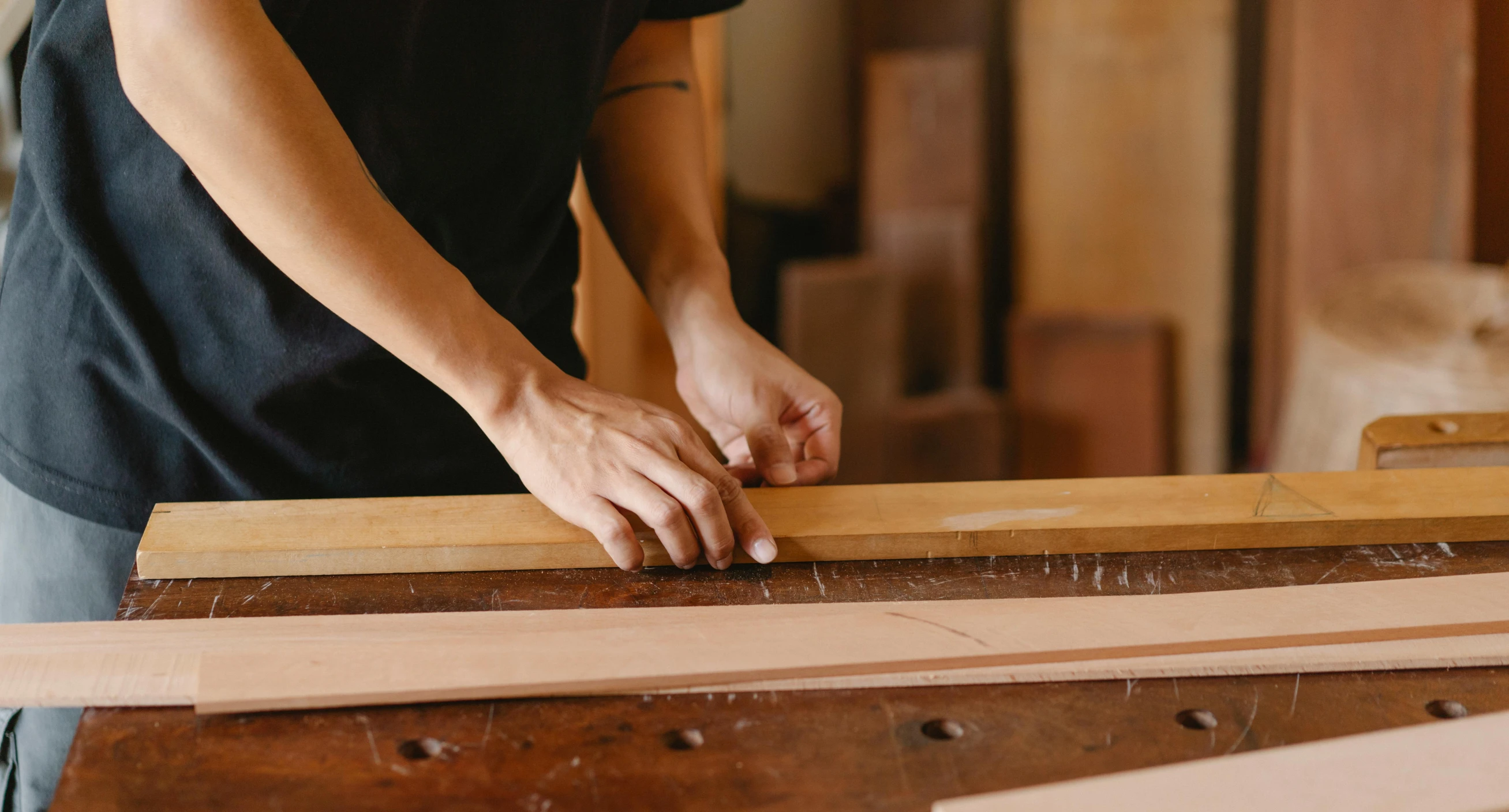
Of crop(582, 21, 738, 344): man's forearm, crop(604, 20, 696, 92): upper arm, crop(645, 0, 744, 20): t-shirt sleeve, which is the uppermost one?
crop(645, 0, 744, 20): t-shirt sleeve

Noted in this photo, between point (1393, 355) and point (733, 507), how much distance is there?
5.59ft

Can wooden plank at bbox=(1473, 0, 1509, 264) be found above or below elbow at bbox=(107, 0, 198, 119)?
below

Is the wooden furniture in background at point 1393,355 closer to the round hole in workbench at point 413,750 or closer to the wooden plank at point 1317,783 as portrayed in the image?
the wooden plank at point 1317,783

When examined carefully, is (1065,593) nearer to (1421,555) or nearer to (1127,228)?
(1421,555)

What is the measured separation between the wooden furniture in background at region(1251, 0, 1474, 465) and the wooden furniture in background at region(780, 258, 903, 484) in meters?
0.96

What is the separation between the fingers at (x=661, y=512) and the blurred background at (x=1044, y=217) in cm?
185

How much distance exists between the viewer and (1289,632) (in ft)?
2.41

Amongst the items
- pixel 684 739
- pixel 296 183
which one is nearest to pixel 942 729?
pixel 684 739

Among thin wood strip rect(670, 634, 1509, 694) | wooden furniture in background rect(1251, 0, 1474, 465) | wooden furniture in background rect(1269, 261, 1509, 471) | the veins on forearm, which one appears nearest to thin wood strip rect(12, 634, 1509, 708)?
thin wood strip rect(670, 634, 1509, 694)

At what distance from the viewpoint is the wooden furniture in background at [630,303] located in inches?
102

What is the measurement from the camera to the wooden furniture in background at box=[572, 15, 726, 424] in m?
2.58

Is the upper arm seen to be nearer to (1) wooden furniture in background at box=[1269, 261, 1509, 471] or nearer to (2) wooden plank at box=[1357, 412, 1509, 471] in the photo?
(2) wooden plank at box=[1357, 412, 1509, 471]

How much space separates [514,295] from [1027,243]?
7.26 ft

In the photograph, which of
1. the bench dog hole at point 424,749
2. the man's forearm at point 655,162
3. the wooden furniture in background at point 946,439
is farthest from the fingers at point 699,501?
the wooden furniture in background at point 946,439
